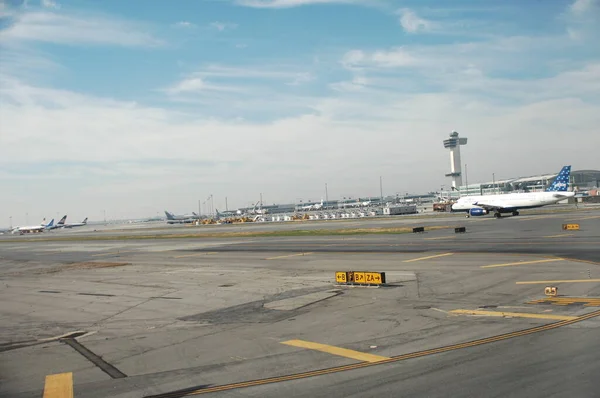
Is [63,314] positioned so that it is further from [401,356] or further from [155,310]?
[401,356]

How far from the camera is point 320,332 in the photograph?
51.3ft

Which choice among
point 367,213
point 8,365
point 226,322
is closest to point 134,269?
point 226,322

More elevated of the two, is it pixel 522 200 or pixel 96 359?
pixel 522 200

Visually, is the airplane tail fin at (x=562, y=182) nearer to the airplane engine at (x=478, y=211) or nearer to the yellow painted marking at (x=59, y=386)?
the airplane engine at (x=478, y=211)

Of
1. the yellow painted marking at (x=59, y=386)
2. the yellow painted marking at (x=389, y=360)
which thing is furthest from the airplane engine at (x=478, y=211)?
the yellow painted marking at (x=59, y=386)

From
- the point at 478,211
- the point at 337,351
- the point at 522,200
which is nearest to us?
the point at 337,351

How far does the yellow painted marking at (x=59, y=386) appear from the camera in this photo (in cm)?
1073

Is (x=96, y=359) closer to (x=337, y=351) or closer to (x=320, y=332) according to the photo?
(x=320, y=332)

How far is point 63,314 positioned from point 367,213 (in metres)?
132

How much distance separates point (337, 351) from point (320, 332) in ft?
8.01

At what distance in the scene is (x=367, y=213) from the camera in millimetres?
150375

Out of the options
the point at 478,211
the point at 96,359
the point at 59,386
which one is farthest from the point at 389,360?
the point at 478,211

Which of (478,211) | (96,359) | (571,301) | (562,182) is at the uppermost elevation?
(562,182)

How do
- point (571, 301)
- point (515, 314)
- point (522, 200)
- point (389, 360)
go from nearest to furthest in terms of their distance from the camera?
point (389, 360) → point (515, 314) → point (571, 301) → point (522, 200)
